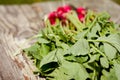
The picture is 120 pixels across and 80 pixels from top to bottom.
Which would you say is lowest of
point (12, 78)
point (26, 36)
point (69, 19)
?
point (12, 78)

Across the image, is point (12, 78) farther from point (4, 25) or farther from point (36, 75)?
point (4, 25)

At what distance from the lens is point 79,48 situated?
4.46 feet

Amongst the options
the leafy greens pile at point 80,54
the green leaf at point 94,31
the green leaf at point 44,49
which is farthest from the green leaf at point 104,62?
the green leaf at point 44,49

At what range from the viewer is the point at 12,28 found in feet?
6.79

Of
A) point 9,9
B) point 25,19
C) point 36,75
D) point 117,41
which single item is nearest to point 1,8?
point 9,9

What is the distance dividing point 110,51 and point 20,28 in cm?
90

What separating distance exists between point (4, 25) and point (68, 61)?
2.94 feet

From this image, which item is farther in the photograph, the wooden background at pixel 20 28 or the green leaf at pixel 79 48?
the wooden background at pixel 20 28

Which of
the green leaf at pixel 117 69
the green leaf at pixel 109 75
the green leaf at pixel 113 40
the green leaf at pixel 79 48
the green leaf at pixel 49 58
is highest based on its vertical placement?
the green leaf at pixel 113 40

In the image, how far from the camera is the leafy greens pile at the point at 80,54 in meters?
1.31

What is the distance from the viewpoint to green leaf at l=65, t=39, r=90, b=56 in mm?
1345

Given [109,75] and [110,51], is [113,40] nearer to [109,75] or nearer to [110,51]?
[110,51]

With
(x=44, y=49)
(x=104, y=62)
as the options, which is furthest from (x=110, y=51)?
(x=44, y=49)

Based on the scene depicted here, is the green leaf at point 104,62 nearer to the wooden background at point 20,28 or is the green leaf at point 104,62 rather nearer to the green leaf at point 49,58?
the green leaf at point 49,58
